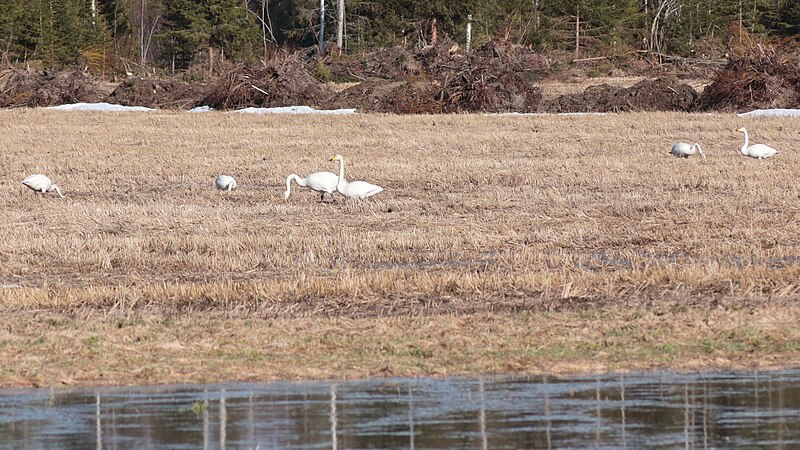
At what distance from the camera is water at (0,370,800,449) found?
316 inches

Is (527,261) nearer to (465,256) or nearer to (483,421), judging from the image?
(465,256)

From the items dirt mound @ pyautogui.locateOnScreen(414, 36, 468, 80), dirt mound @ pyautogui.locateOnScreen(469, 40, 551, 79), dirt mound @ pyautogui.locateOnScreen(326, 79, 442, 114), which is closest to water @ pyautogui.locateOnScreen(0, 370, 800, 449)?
dirt mound @ pyautogui.locateOnScreen(326, 79, 442, 114)

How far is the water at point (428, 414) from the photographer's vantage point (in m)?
8.02

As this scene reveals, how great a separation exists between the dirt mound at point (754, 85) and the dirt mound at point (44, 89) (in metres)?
20.5

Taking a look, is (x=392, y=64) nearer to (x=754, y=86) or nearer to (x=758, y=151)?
(x=754, y=86)

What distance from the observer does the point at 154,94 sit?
45.0 metres

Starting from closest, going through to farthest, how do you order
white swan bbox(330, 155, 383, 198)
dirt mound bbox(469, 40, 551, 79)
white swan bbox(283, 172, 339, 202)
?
1. white swan bbox(330, 155, 383, 198)
2. white swan bbox(283, 172, 339, 202)
3. dirt mound bbox(469, 40, 551, 79)

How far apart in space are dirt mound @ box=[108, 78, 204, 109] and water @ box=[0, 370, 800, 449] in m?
35.1

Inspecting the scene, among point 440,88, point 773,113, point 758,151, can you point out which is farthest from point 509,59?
point 758,151

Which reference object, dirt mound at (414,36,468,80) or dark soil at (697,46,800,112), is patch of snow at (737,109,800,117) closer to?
dark soil at (697,46,800,112)

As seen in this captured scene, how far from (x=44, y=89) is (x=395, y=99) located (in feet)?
41.7

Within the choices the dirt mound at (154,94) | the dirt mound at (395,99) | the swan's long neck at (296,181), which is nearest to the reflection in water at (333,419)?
the swan's long neck at (296,181)

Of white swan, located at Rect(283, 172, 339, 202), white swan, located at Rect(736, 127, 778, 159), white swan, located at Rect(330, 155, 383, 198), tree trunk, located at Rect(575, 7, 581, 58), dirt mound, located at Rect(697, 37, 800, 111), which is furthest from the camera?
tree trunk, located at Rect(575, 7, 581, 58)

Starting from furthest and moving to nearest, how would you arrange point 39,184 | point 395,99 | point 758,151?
point 395,99 < point 758,151 < point 39,184
